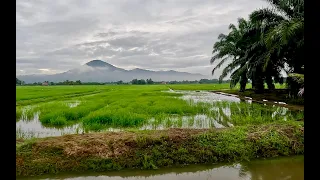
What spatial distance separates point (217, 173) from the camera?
14.3ft

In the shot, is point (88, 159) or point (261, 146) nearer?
point (88, 159)

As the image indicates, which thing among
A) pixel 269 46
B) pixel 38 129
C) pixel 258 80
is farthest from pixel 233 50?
pixel 38 129

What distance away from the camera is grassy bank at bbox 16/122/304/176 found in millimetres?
4461

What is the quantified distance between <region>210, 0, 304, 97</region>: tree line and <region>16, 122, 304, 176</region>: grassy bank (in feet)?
15.1

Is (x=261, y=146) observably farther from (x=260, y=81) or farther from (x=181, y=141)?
(x=260, y=81)

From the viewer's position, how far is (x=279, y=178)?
13.8 ft

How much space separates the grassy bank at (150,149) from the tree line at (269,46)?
462 centimetres

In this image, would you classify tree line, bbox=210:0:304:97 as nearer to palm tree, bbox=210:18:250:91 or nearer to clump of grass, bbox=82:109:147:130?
palm tree, bbox=210:18:250:91

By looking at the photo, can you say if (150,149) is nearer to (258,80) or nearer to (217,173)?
(217,173)

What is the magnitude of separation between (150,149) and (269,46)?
785cm

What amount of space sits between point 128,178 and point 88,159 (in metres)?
0.82

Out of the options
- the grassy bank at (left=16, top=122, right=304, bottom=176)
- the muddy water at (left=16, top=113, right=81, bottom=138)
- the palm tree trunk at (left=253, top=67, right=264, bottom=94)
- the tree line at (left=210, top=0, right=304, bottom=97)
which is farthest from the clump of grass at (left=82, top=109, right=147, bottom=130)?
the palm tree trunk at (left=253, top=67, right=264, bottom=94)
